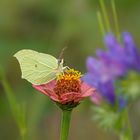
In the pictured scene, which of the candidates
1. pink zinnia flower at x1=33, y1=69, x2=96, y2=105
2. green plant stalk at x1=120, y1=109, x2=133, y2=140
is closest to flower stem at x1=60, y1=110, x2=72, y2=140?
pink zinnia flower at x1=33, y1=69, x2=96, y2=105

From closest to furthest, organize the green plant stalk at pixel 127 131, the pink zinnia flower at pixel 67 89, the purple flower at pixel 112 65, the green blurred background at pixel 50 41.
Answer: the pink zinnia flower at pixel 67 89, the green plant stalk at pixel 127 131, the purple flower at pixel 112 65, the green blurred background at pixel 50 41

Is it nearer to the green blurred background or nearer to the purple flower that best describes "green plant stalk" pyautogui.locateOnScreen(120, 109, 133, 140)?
the purple flower

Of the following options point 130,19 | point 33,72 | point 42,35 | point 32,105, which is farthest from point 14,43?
point 33,72

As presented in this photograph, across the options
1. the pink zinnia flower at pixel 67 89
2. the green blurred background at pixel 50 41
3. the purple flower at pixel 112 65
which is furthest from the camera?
the green blurred background at pixel 50 41

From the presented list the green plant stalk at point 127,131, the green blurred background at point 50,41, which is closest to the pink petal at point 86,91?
the green plant stalk at point 127,131

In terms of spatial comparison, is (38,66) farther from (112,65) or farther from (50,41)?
(50,41)

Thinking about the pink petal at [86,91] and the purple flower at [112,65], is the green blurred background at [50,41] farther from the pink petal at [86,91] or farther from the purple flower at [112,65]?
the pink petal at [86,91]
